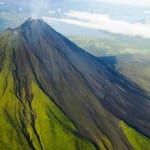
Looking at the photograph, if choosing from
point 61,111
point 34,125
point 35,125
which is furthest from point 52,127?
point 61,111

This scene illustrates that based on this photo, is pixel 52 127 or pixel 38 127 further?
pixel 52 127

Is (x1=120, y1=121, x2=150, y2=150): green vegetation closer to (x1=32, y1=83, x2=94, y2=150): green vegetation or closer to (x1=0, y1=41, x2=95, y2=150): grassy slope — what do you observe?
(x1=0, y1=41, x2=95, y2=150): grassy slope

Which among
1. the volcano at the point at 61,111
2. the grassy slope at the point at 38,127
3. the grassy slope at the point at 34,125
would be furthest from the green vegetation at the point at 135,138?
the grassy slope at the point at 38,127

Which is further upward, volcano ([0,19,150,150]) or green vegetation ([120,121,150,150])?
volcano ([0,19,150,150])

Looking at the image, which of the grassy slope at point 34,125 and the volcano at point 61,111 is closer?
the grassy slope at point 34,125

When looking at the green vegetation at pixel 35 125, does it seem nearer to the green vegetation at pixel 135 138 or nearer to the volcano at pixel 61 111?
the volcano at pixel 61 111

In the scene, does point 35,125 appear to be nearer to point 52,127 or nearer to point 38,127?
point 38,127

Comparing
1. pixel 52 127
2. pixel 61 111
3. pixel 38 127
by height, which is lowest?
pixel 52 127

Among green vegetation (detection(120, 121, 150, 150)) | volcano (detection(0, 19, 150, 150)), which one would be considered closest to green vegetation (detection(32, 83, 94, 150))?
volcano (detection(0, 19, 150, 150))
